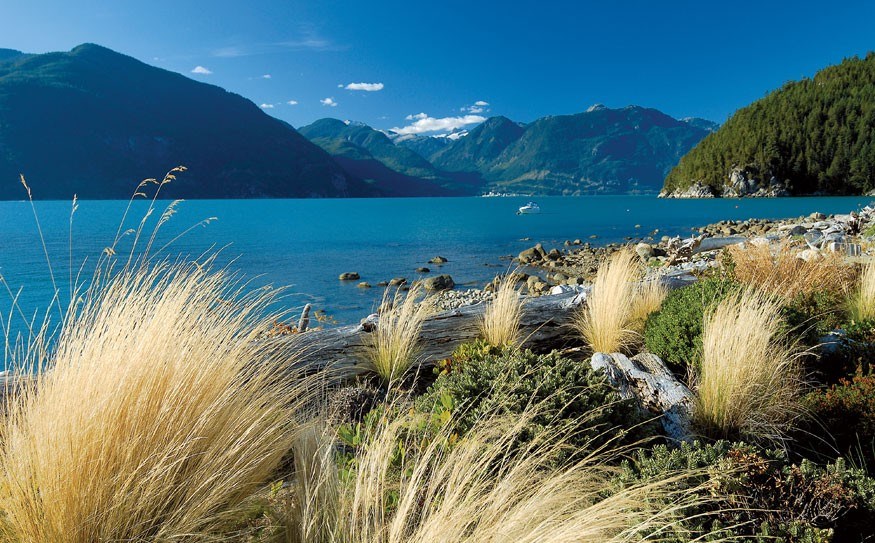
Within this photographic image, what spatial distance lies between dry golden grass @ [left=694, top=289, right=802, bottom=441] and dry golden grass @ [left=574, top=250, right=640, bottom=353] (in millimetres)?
1764

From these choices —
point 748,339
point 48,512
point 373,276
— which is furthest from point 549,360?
point 373,276

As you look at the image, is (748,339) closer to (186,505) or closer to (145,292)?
(186,505)

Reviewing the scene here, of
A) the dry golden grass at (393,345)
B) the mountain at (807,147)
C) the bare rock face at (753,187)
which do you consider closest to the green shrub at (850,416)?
the dry golden grass at (393,345)

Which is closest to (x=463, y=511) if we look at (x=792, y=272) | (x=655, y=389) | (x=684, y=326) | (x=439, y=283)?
(x=655, y=389)

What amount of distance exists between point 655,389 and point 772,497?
1976mm

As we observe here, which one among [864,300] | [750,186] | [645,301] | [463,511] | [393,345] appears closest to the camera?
[463,511]

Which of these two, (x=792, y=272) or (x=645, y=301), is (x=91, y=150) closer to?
(x=645, y=301)

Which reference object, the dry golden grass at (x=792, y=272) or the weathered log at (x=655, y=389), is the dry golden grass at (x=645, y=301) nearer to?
the dry golden grass at (x=792, y=272)

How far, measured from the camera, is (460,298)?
16859 mm

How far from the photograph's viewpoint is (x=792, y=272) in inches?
286

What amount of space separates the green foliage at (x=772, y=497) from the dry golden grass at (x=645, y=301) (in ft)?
13.1

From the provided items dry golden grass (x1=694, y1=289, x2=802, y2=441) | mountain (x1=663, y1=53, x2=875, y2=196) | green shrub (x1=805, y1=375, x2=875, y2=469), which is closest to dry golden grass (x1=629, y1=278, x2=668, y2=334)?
dry golden grass (x1=694, y1=289, x2=802, y2=441)

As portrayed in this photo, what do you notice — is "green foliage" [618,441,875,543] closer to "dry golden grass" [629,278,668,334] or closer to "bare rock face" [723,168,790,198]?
"dry golden grass" [629,278,668,334]

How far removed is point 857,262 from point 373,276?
1889 cm
